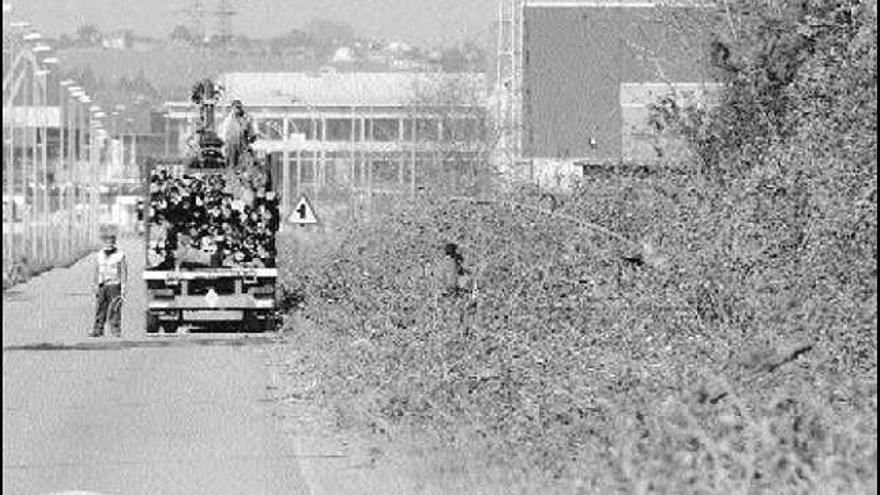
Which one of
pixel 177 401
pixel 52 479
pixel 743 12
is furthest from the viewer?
pixel 743 12

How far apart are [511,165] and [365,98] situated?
180 feet

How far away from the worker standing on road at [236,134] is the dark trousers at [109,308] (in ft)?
11.0

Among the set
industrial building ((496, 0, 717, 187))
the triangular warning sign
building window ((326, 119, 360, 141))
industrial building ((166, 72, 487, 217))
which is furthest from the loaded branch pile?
building window ((326, 119, 360, 141))

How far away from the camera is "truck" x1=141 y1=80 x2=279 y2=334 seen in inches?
1615

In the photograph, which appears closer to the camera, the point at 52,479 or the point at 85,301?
the point at 52,479

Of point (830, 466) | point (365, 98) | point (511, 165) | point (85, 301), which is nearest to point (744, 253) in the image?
point (830, 466)

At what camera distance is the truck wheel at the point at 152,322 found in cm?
4119

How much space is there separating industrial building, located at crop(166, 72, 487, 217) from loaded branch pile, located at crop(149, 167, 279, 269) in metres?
2.49

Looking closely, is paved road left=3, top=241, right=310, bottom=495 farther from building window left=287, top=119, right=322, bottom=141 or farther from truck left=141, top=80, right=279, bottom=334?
building window left=287, top=119, right=322, bottom=141

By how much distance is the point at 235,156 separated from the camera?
42.8 m

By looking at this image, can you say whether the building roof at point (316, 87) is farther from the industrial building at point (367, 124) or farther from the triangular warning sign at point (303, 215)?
the triangular warning sign at point (303, 215)

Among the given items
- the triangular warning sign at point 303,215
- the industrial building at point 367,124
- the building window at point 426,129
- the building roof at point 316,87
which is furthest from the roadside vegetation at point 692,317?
the building roof at point 316,87

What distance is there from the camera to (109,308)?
39.9m

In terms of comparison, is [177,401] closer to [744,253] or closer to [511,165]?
[744,253]
